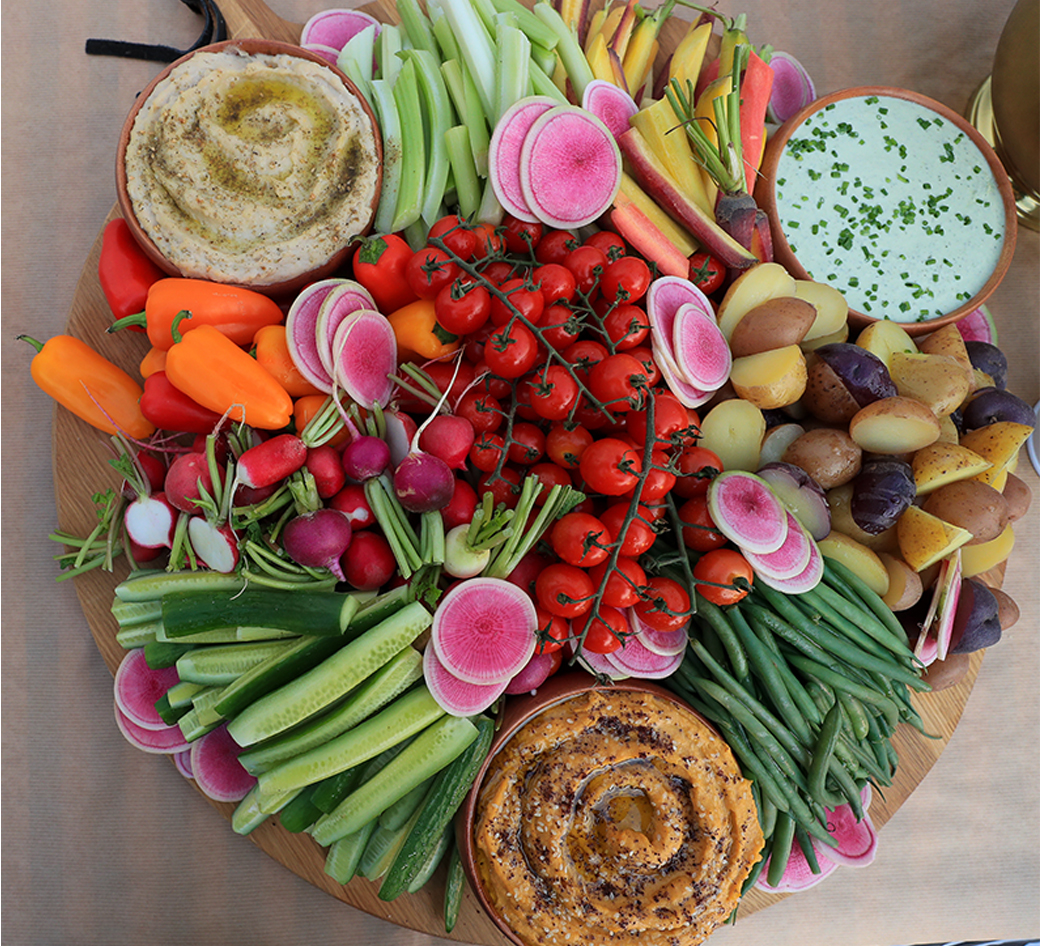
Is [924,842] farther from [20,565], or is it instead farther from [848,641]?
[20,565]

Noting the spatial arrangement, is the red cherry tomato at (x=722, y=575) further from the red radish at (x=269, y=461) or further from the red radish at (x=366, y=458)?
the red radish at (x=269, y=461)

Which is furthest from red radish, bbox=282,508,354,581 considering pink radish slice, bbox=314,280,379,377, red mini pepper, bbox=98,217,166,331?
red mini pepper, bbox=98,217,166,331

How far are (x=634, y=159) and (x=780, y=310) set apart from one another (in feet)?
1.86

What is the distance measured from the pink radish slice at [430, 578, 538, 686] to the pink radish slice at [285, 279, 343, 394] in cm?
60

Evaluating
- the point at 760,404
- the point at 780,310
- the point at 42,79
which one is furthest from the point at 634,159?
the point at 42,79

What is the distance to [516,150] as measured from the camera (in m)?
1.81

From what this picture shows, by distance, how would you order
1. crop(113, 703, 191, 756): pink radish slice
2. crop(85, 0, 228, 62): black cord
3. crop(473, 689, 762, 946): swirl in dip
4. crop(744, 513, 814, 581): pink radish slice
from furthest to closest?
1. crop(85, 0, 228, 62): black cord
2. crop(113, 703, 191, 756): pink radish slice
3. crop(744, 513, 814, 581): pink radish slice
4. crop(473, 689, 762, 946): swirl in dip

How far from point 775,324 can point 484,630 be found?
1.01 metres

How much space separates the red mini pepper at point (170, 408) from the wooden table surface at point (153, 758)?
2.36 feet

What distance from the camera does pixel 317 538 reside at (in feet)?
5.26

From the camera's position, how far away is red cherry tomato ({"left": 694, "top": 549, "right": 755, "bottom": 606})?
1.61 meters

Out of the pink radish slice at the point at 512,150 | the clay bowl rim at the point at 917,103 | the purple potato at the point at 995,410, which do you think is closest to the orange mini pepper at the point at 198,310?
the pink radish slice at the point at 512,150

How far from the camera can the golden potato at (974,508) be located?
67.9 inches

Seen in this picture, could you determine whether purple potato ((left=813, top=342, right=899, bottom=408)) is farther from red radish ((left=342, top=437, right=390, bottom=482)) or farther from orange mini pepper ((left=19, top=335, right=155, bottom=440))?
orange mini pepper ((left=19, top=335, right=155, bottom=440))
